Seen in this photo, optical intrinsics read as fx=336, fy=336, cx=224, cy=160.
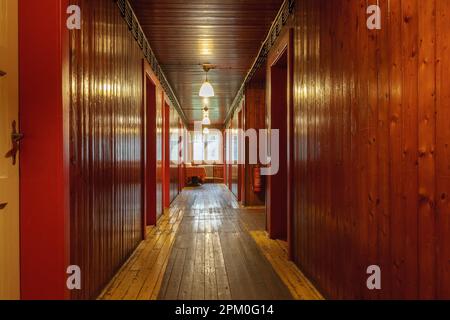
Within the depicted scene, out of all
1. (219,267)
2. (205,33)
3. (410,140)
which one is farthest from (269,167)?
(410,140)

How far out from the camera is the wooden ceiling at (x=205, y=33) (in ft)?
13.6

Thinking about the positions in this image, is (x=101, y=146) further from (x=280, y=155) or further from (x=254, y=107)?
(x=254, y=107)

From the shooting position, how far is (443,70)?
146 centimetres

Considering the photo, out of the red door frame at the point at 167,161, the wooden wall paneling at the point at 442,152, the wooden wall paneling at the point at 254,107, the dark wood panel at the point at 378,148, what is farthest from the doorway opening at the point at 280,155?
the red door frame at the point at 167,161

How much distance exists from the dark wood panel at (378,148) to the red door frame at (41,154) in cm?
191

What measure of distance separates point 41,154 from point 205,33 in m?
3.54

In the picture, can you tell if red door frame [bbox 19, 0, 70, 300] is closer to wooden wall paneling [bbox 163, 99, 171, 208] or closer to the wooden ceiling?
the wooden ceiling

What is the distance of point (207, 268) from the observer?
360 cm

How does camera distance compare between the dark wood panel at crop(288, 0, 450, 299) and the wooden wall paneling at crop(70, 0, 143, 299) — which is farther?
the wooden wall paneling at crop(70, 0, 143, 299)

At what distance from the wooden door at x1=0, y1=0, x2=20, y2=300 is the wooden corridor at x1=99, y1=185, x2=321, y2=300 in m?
1.06

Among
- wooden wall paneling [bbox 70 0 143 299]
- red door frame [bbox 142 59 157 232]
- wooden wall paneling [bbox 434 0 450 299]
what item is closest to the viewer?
wooden wall paneling [bbox 434 0 450 299]

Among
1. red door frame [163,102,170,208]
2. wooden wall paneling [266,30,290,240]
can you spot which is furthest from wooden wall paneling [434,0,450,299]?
red door frame [163,102,170,208]

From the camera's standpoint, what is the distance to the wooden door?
1896mm

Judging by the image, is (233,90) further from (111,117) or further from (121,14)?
(111,117)
